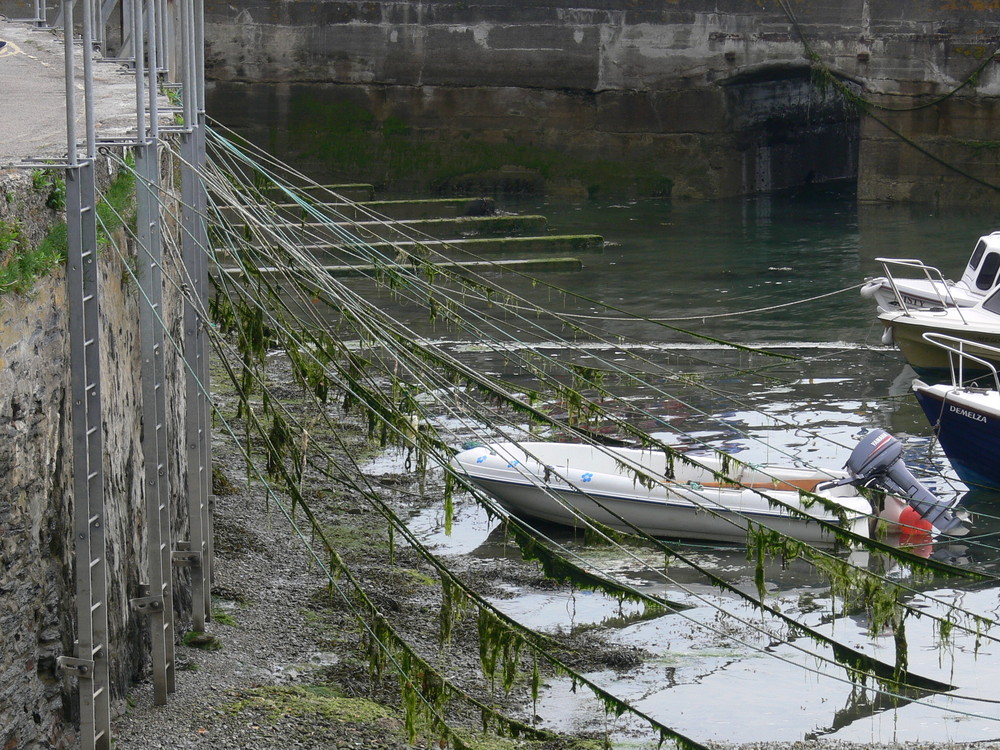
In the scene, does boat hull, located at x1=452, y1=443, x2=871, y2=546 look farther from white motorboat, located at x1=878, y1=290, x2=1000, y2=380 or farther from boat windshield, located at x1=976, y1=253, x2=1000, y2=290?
boat windshield, located at x1=976, y1=253, x2=1000, y2=290

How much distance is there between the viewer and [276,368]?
1558 centimetres

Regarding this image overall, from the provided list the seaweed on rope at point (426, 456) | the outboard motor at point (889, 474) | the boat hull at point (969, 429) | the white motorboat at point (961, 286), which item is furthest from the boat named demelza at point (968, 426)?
the seaweed on rope at point (426, 456)

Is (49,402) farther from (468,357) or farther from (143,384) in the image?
(468,357)

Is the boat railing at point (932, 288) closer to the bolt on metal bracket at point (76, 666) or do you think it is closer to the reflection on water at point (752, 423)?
the reflection on water at point (752, 423)

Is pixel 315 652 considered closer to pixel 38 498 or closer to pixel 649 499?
pixel 38 498

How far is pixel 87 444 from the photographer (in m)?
5.28

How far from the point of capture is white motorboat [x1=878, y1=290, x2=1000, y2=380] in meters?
14.9

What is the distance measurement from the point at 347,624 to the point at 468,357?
28.2 feet

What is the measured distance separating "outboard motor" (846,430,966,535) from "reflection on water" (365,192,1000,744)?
33 cm

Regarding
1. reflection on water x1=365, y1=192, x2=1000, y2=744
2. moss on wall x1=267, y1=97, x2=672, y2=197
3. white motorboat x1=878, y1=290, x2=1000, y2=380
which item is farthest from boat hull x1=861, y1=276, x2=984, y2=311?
moss on wall x1=267, y1=97, x2=672, y2=197

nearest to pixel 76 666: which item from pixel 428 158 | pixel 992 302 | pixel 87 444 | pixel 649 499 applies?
pixel 87 444

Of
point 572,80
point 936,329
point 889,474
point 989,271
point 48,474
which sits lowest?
point 889,474

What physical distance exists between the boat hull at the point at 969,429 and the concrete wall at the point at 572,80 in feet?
60.9

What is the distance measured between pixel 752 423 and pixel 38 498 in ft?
31.7
